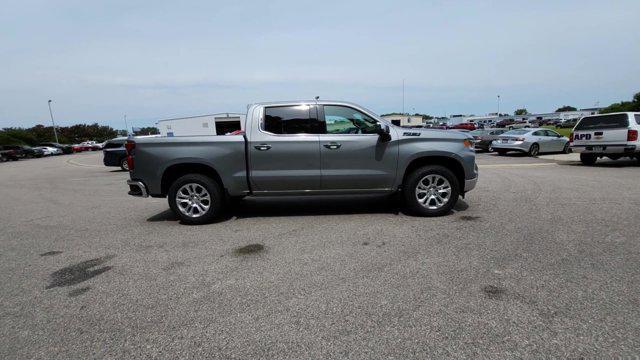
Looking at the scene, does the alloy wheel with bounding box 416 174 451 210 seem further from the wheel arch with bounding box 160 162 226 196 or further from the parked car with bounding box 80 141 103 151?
the parked car with bounding box 80 141 103 151

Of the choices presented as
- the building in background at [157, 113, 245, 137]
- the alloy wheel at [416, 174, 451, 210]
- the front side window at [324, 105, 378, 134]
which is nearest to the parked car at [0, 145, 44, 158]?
the building in background at [157, 113, 245, 137]

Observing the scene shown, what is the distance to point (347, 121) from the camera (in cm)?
635

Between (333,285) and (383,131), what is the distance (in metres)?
3.11

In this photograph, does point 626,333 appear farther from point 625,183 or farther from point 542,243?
point 625,183

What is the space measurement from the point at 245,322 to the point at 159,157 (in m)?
3.93

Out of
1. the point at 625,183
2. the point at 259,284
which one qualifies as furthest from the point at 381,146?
the point at 625,183

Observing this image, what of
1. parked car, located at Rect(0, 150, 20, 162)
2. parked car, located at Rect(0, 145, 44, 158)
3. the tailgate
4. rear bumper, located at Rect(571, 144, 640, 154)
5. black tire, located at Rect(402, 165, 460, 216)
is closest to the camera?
black tire, located at Rect(402, 165, 460, 216)

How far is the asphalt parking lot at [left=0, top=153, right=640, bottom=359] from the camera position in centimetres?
277

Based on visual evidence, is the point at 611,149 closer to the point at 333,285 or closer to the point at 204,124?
the point at 333,285

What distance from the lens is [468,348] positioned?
263 centimetres

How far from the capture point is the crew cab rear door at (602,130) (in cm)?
1178

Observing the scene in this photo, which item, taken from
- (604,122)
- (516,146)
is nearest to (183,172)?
(604,122)

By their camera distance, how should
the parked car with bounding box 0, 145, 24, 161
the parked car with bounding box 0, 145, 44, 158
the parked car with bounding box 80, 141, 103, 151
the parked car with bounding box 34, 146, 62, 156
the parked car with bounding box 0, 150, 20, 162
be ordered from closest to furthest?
the parked car with bounding box 0, 150, 20, 162 → the parked car with bounding box 0, 145, 24, 161 → the parked car with bounding box 0, 145, 44, 158 → the parked car with bounding box 34, 146, 62, 156 → the parked car with bounding box 80, 141, 103, 151

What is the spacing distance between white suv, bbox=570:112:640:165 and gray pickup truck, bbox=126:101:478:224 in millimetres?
8688
